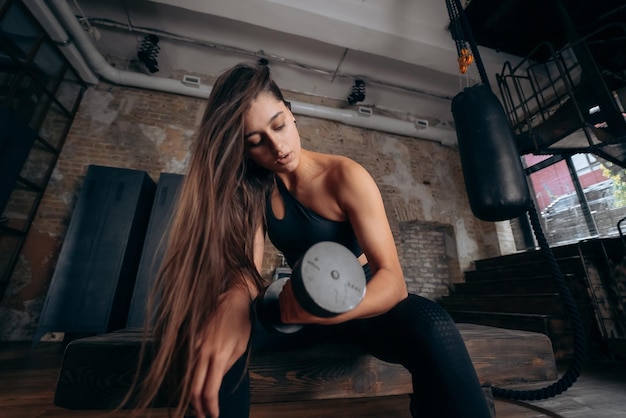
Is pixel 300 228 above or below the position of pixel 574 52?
below

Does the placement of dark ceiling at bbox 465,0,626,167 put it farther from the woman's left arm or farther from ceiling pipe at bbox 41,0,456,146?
the woman's left arm

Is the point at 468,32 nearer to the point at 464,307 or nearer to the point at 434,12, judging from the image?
the point at 434,12

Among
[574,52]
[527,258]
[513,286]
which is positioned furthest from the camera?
[527,258]

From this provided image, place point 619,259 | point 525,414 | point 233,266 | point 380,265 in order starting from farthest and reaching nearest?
point 619,259 < point 525,414 < point 233,266 < point 380,265

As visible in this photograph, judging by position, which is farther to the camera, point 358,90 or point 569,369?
point 358,90

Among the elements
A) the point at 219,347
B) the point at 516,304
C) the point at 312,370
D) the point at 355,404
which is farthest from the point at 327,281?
the point at 516,304

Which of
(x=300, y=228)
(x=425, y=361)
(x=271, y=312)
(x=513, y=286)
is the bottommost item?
(x=425, y=361)

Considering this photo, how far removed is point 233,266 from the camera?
82 centimetres

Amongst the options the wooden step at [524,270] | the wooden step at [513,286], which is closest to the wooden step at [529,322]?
the wooden step at [513,286]

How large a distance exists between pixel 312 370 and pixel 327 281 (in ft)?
1.99

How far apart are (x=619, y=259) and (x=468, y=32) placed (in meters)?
2.97

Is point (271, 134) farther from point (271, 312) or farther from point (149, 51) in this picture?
point (149, 51)

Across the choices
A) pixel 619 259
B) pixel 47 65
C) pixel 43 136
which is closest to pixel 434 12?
pixel 619 259

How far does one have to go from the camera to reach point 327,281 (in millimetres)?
390
